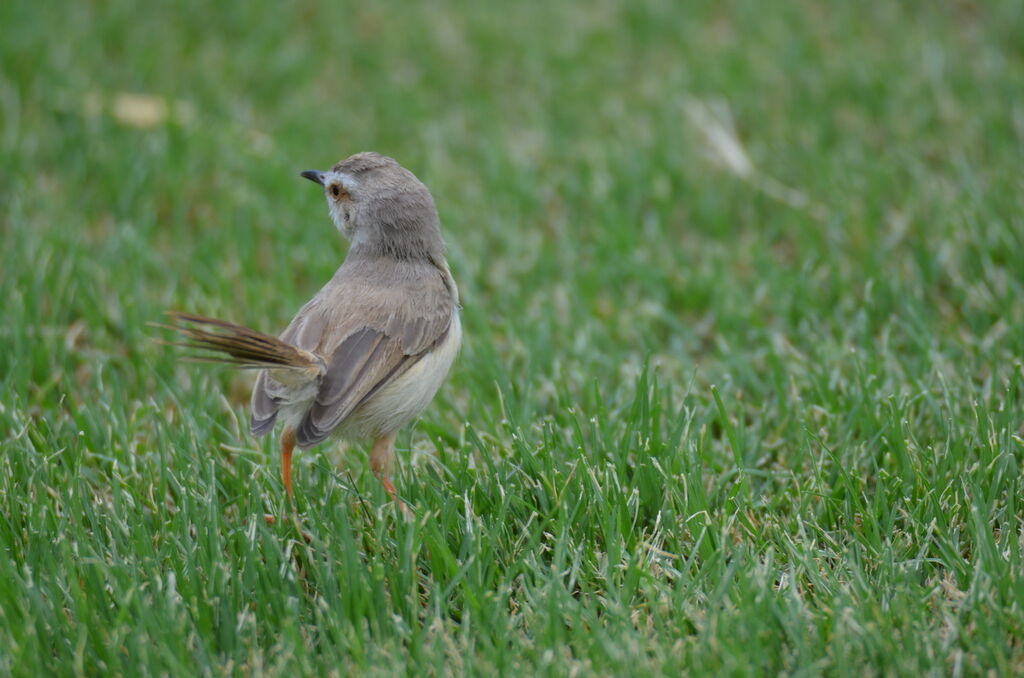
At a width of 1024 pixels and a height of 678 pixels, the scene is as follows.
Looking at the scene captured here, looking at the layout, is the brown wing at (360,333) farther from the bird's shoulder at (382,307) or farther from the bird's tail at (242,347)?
the bird's tail at (242,347)

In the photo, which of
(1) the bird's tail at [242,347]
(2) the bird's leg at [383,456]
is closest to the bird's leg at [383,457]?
(2) the bird's leg at [383,456]

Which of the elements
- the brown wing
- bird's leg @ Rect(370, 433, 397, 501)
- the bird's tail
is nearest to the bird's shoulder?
the brown wing

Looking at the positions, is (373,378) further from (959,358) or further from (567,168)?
(567,168)

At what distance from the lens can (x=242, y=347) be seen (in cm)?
328

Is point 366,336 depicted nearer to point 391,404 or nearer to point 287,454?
point 391,404

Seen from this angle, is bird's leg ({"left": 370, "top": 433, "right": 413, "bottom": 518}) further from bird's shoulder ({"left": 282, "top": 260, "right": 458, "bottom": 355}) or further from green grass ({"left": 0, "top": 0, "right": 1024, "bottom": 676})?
bird's shoulder ({"left": 282, "top": 260, "right": 458, "bottom": 355})

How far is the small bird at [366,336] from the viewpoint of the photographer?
3.60 metres

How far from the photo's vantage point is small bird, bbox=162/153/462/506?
3.60 meters

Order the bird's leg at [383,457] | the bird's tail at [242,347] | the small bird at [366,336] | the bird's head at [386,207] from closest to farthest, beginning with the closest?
the bird's tail at [242,347], the small bird at [366,336], the bird's leg at [383,457], the bird's head at [386,207]

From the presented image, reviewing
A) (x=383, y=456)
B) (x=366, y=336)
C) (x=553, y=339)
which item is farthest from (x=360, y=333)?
(x=553, y=339)

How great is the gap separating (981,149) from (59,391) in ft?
18.0

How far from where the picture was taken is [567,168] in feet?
23.8

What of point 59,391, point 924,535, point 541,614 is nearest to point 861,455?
point 924,535

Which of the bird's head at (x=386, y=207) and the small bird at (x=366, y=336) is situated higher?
the bird's head at (x=386, y=207)
